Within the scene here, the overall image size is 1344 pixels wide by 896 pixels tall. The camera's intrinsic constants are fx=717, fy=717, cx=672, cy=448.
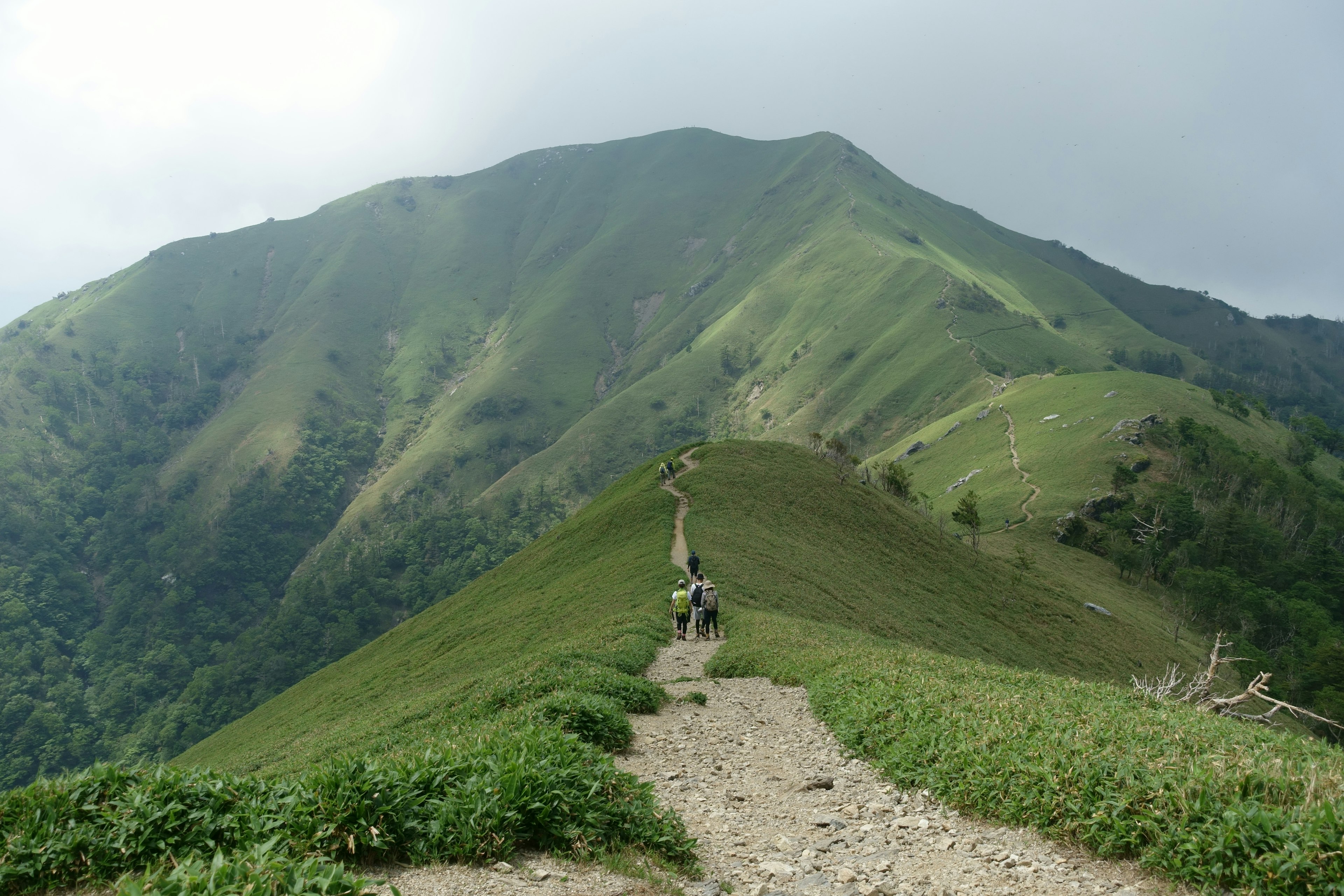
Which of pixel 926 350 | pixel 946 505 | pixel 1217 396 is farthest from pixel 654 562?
pixel 926 350

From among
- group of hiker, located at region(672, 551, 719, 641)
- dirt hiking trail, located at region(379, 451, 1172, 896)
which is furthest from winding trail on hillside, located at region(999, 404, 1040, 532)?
dirt hiking trail, located at region(379, 451, 1172, 896)

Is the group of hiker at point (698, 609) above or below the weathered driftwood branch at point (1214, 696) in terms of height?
below

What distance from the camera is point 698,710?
1656cm

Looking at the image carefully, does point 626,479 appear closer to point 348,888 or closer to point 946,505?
point 348,888

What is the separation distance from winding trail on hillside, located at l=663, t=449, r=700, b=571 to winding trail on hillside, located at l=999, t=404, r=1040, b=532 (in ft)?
179

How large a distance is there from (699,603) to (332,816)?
22.5 meters

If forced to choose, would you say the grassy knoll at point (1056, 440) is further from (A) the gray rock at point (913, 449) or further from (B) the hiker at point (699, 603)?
(B) the hiker at point (699, 603)

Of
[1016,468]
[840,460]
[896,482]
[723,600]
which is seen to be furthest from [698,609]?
[1016,468]

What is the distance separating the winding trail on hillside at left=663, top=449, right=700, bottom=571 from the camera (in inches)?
1657

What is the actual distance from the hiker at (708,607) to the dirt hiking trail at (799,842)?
13246mm

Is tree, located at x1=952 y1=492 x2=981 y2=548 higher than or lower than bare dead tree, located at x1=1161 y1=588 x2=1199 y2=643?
higher

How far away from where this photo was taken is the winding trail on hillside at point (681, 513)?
1657 inches

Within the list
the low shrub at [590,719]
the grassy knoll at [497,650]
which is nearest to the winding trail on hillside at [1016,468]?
the grassy knoll at [497,650]

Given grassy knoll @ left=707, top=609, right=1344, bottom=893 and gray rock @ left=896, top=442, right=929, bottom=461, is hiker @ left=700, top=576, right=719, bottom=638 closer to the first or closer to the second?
grassy knoll @ left=707, top=609, right=1344, bottom=893
